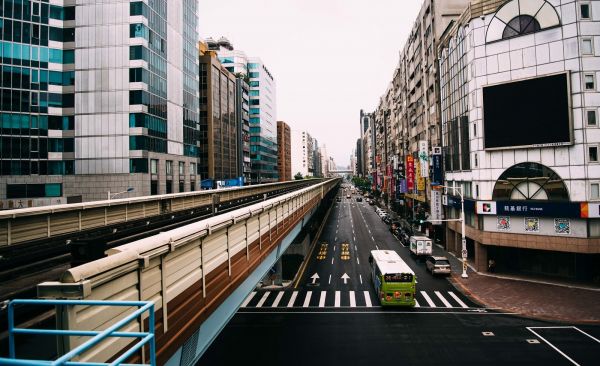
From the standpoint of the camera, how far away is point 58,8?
5394cm

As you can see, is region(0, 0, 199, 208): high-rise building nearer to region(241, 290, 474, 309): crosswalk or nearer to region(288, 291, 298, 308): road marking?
region(241, 290, 474, 309): crosswalk

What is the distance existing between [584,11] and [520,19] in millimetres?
5046

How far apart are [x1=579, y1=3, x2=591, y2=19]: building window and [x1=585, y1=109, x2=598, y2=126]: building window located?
345 inches

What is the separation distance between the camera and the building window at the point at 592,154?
31.7 metres

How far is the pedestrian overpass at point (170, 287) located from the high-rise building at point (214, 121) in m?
81.1

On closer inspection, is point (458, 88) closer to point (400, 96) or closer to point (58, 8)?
point (400, 96)

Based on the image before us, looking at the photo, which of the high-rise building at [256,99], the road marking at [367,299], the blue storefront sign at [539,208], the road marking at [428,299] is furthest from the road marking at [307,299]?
the high-rise building at [256,99]

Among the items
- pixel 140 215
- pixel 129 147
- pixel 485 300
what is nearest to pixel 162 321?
pixel 140 215

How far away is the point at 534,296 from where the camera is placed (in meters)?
29.8

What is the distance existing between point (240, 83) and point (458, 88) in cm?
8806

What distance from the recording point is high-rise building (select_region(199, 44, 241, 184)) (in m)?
94.9

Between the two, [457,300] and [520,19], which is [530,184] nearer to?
[457,300]

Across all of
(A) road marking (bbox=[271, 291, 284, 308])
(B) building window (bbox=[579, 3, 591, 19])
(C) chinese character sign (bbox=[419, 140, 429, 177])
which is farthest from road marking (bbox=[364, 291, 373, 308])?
(B) building window (bbox=[579, 3, 591, 19])

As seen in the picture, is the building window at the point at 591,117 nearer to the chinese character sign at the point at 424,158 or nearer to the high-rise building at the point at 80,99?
the chinese character sign at the point at 424,158
